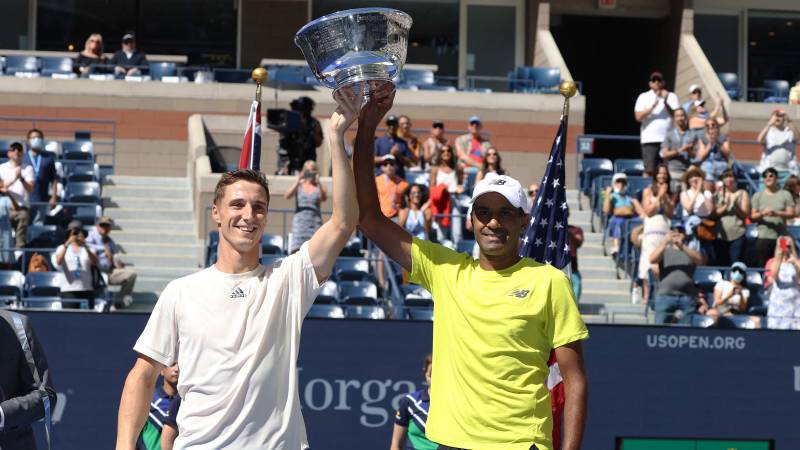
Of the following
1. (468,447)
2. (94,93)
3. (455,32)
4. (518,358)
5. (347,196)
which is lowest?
(468,447)

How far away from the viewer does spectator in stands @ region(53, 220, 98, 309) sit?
1393cm

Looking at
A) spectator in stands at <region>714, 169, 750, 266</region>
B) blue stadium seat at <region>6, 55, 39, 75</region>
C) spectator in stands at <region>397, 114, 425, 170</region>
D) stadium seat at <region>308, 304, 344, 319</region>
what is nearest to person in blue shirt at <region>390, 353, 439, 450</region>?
stadium seat at <region>308, 304, 344, 319</region>

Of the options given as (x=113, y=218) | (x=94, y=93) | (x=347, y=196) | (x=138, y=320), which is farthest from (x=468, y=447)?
(x=94, y=93)

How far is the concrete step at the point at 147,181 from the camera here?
19.7 meters

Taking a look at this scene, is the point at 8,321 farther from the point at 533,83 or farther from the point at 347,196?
the point at 533,83

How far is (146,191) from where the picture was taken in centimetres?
1931

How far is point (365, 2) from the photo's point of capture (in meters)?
28.6

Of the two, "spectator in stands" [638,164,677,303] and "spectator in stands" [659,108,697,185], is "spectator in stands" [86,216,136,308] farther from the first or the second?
"spectator in stands" [659,108,697,185]

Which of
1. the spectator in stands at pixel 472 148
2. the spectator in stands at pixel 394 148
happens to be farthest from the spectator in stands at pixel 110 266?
the spectator in stands at pixel 472 148

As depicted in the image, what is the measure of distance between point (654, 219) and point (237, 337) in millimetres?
11194

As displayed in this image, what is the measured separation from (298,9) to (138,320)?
16.3 metres

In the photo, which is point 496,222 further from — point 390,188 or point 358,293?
point 390,188

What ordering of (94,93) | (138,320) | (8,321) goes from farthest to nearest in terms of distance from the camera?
(94,93), (138,320), (8,321)

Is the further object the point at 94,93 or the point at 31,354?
the point at 94,93
